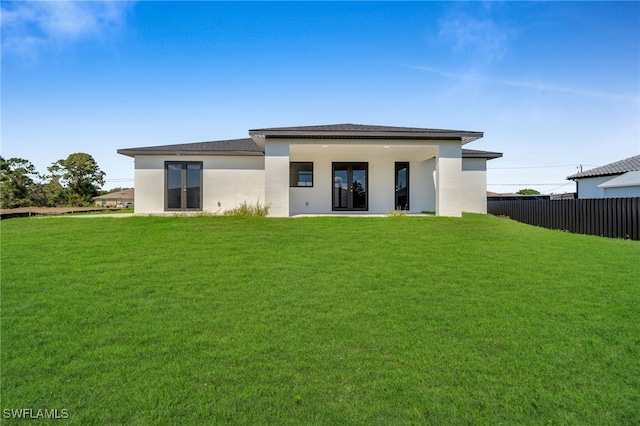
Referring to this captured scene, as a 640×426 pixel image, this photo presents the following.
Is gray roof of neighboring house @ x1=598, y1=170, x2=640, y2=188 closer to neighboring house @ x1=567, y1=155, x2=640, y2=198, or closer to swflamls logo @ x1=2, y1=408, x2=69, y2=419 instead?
neighboring house @ x1=567, y1=155, x2=640, y2=198

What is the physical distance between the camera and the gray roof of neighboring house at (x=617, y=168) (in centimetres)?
1976

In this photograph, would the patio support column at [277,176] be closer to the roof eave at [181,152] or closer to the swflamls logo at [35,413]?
the roof eave at [181,152]

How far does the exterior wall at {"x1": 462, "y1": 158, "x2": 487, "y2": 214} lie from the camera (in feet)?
51.8

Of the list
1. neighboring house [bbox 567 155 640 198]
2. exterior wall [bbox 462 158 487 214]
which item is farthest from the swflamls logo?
neighboring house [bbox 567 155 640 198]

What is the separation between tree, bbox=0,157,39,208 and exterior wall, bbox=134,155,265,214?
1221 inches

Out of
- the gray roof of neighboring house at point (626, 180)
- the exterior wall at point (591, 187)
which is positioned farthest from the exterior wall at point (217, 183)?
the exterior wall at point (591, 187)

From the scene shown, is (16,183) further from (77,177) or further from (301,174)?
(301,174)

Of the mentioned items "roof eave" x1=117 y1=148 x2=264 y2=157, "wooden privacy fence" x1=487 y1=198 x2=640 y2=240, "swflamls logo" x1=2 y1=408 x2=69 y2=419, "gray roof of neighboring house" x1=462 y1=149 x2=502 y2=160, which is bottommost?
"swflamls logo" x1=2 y1=408 x2=69 y2=419

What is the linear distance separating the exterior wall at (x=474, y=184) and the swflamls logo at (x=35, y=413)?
16430 millimetres

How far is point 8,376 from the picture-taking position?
119 inches

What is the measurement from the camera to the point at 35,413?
2.60 meters

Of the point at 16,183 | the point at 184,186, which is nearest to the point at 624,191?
the point at 184,186

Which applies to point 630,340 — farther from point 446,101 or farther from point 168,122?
point 168,122

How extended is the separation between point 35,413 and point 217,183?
494 inches
